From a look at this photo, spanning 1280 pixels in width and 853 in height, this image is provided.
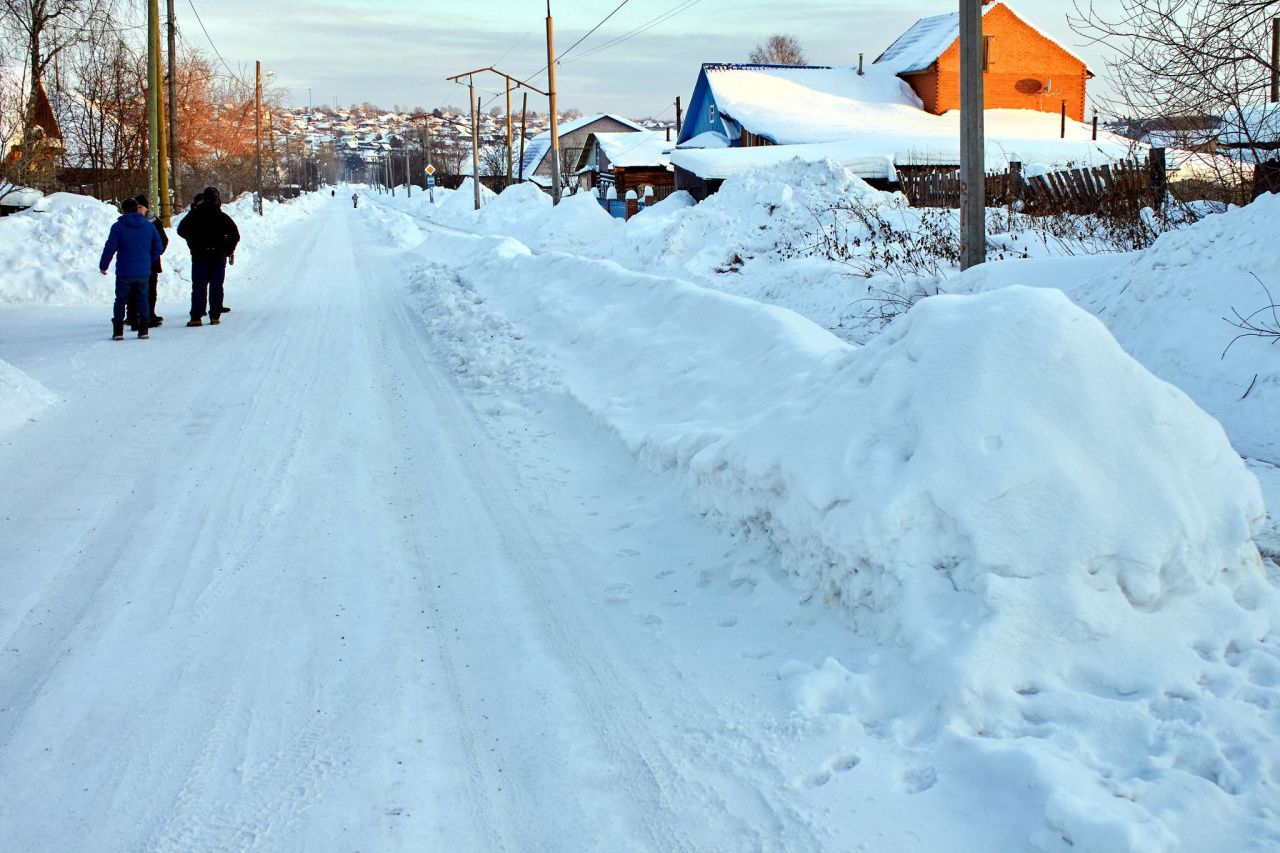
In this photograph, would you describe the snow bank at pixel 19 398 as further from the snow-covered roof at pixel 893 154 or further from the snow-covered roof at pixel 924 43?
the snow-covered roof at pixel 924 43

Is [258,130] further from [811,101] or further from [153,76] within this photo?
[153,76]

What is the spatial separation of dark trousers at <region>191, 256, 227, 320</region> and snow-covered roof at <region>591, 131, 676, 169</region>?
3659cm

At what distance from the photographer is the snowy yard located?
293cm

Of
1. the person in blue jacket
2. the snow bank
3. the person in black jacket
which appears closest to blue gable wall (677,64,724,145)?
the person in black jacket

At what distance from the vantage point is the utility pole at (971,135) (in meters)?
9.95

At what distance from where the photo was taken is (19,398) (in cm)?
801

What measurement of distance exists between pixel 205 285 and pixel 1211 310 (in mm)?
11552

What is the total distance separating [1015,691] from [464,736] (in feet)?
6.08

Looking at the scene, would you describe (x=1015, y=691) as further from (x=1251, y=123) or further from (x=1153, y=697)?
(x=1251, y=123)

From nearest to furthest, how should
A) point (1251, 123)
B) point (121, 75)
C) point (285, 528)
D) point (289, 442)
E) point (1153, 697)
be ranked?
point (1153, 697) → point (285, 528) → point (289, 442) → point (1251, 123) → point (121, 75)

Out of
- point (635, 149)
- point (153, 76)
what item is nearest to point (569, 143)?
point (635, 149)

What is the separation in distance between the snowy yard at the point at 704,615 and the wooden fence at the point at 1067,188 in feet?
23.0

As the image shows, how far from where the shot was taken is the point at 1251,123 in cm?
1038

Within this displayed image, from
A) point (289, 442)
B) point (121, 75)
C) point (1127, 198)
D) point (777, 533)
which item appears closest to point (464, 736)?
point (777, 533)
